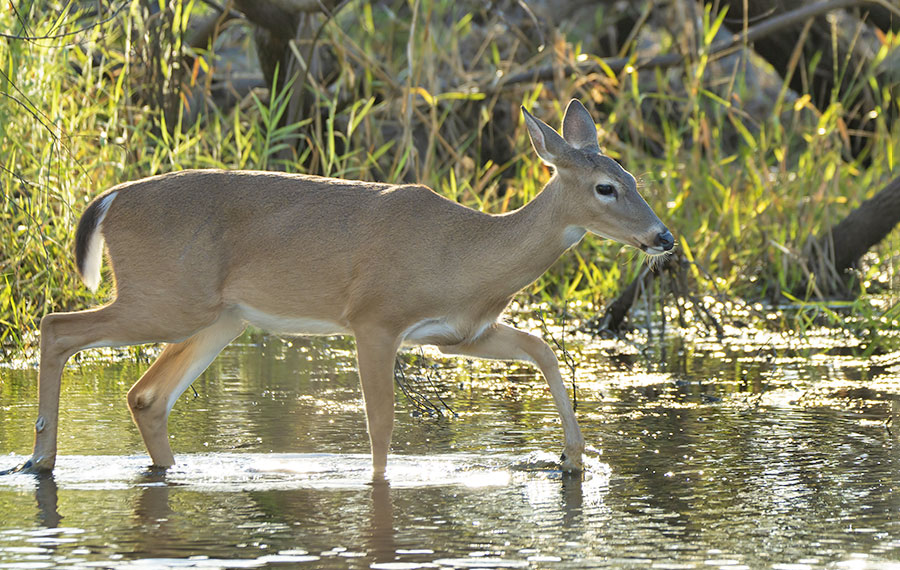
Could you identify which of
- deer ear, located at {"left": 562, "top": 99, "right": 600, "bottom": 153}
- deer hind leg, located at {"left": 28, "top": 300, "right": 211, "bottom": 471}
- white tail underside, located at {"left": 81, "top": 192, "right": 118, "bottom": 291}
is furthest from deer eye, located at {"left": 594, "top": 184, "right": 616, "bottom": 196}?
white tail underside, located at {"left": 81, "top": 192, "right": 118, "bottom": 291}

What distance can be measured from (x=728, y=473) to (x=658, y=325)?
4.09 meters

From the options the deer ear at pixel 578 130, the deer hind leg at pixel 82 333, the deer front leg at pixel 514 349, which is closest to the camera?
the deer hind leg at pixel 82 333

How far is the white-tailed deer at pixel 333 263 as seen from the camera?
5.86m

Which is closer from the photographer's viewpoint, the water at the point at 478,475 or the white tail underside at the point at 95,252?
the water at the point at 478,475

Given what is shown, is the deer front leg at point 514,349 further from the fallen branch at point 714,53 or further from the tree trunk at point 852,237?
the fallen branch at point 714,53

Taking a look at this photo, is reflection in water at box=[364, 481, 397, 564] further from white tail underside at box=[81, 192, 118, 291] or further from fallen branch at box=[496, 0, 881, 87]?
fallen branch at box=[496, 0, 881, 87]

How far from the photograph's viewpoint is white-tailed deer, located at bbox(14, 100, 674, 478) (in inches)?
231

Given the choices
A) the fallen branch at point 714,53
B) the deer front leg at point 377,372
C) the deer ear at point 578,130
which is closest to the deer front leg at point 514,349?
the deer front leg at point 377,372

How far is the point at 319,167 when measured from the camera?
33.7ft

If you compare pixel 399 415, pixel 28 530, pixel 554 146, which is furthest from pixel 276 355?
pixel 28 530

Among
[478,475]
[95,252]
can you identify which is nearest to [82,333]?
[95,252]

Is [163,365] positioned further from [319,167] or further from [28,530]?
[319,167]

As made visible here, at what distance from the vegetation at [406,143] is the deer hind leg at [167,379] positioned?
1.66 meters

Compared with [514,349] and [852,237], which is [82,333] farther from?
[852,237]
